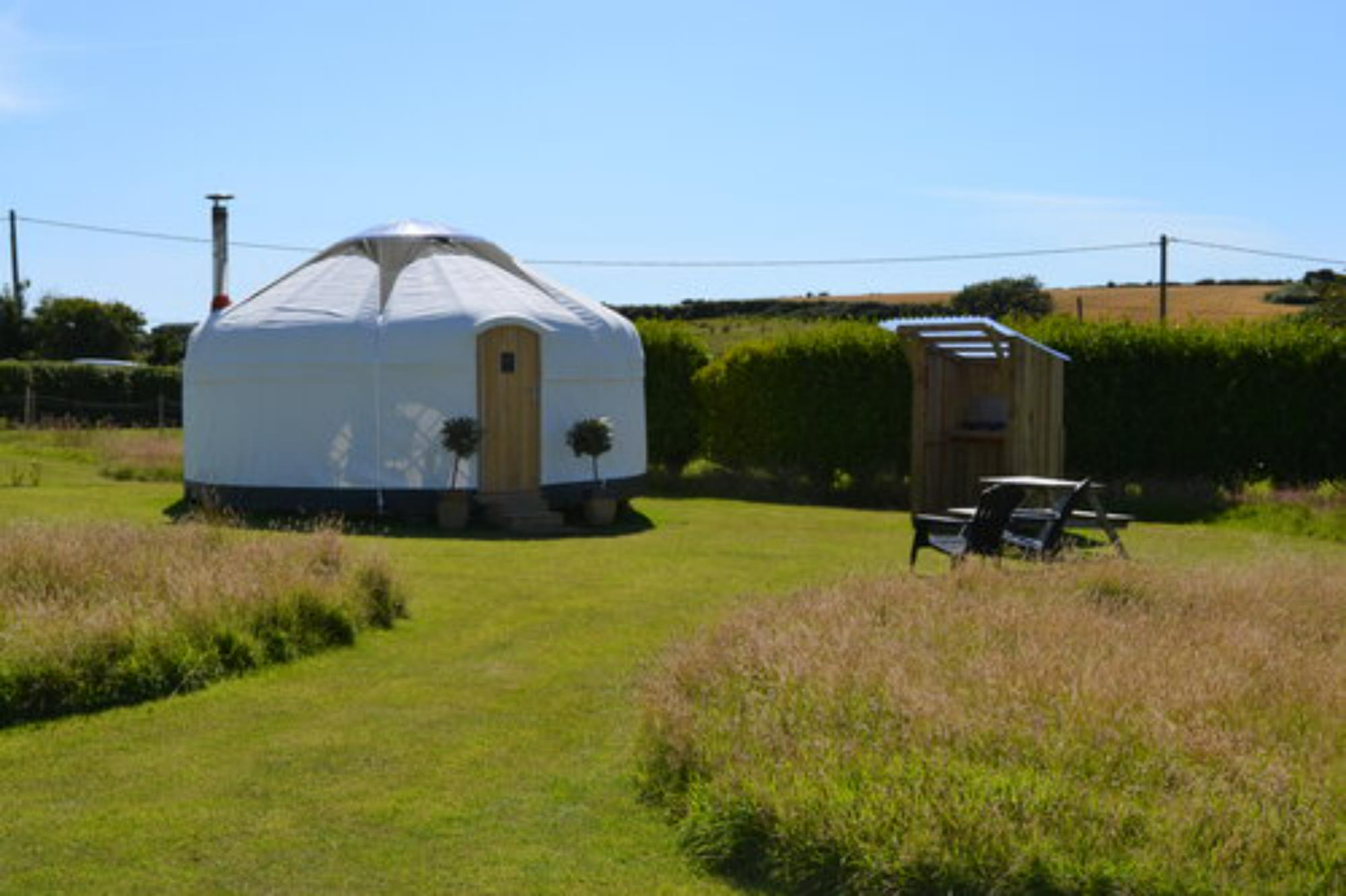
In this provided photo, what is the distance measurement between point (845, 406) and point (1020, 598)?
12791mm

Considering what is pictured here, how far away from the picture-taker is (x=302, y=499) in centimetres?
1742

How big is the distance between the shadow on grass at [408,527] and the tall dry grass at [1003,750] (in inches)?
333

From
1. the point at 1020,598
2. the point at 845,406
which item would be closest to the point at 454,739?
the point at 1020,598

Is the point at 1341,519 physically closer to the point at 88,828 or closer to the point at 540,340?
the point at 540,340

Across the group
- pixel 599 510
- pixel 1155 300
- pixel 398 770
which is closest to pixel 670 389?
pixel 599 510

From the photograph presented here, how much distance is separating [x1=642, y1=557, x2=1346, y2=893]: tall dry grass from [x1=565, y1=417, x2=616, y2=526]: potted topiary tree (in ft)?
31.6

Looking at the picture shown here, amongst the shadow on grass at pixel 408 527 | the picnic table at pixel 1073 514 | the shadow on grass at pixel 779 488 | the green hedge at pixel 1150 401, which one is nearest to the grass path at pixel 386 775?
the picnic table at pixel 1073 514

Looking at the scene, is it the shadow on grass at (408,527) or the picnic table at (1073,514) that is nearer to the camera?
the picnic table at (1073,514)

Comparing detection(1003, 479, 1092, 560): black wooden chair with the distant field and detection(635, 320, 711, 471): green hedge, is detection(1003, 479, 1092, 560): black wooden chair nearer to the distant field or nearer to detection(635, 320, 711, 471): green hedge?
detection(635, 320, 711, 471): green hedge

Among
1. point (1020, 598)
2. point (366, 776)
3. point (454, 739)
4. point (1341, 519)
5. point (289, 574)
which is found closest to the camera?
point (366, 776)

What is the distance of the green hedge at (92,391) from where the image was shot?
37.2 meters

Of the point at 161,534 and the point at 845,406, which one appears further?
the point at 845,406

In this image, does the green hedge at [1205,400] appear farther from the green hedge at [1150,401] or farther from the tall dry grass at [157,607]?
the tall dry grass at [157,607]

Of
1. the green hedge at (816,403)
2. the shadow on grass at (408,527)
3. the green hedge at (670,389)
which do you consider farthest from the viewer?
the green hedge at (670,389)
